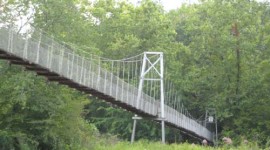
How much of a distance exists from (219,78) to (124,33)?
7.34 m

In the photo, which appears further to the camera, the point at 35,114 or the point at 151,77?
the point at 151,77

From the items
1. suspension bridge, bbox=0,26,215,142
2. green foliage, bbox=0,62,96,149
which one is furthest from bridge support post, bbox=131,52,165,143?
green foliage, bbox=0,62,96,149

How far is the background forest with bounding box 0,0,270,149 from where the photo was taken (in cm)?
2412

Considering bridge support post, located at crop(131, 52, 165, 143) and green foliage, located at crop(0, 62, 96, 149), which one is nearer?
green foliage, located at crop(0, 62, 96, 149)

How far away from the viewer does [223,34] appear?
108 ft

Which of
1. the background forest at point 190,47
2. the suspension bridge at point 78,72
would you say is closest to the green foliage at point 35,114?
the suspension bridge at point 78,72

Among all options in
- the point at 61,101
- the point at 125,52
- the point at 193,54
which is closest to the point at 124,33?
the point at 125,52

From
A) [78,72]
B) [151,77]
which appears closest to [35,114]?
[78,72]

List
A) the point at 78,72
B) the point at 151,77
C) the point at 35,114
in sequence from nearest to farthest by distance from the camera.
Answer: the point at 78,72 → the point at 35,114 → the point at 151,77

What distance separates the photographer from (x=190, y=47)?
115 ft

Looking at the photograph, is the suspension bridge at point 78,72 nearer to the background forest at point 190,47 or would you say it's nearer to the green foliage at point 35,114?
the green foliage at point 35,114

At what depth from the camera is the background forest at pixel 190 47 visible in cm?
2412

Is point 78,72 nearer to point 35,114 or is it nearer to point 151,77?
point 35,114

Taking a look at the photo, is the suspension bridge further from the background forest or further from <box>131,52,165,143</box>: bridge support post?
the background forest
